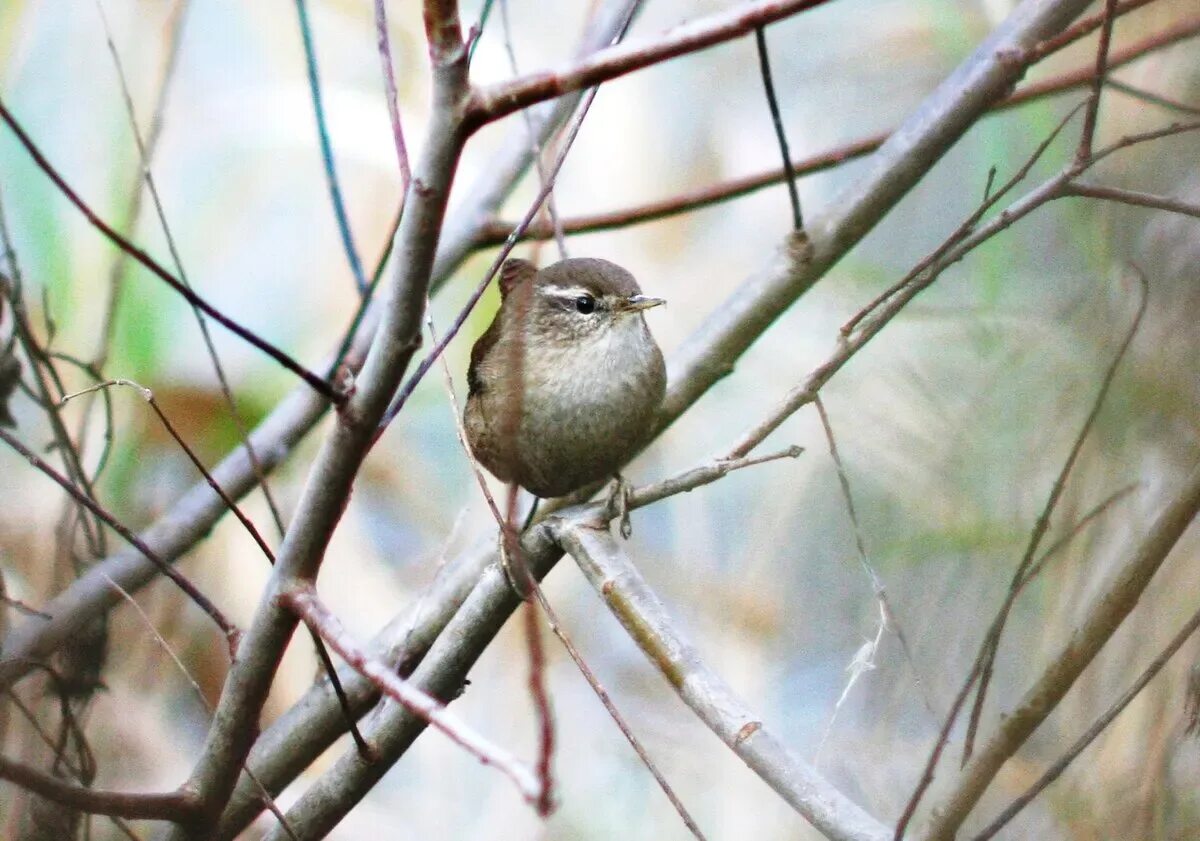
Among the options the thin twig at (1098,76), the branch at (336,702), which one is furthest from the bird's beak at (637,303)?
the thin twig at (1098,76)

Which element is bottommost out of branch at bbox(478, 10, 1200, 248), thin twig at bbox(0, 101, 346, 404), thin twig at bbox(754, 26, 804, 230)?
branch at bbox(478, 10, 1200, 248)

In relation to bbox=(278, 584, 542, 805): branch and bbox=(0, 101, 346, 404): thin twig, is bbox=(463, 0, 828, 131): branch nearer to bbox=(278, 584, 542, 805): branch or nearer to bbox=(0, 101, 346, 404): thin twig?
bbox=(0, 101, 346, 404): thin twig

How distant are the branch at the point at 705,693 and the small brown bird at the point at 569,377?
24cm

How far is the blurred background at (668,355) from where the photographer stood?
1791mm

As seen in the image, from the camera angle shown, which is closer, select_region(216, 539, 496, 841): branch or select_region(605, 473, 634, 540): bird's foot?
select_region(605, 473, 634, 540): bird's foot

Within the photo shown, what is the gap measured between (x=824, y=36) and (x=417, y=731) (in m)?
1.57

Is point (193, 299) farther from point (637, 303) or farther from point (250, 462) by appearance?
point (637, 303)

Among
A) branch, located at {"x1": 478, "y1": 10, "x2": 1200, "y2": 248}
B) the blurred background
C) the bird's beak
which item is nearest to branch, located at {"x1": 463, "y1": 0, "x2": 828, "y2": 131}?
branch, located at {"x1": 478, "y1": 10, "x2": 1200, "y2": 248}

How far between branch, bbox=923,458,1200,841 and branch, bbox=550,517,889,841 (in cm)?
12

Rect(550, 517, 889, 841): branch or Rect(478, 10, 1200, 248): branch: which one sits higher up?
Rect(478, 10, 1200, 248): branch

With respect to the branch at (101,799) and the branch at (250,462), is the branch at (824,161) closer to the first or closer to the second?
the branch at (250,462)

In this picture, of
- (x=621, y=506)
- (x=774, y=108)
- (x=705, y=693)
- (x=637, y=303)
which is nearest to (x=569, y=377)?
(x=637, y=303)

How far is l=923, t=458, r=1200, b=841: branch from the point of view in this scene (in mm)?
678

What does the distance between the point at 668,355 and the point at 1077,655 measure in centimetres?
116
